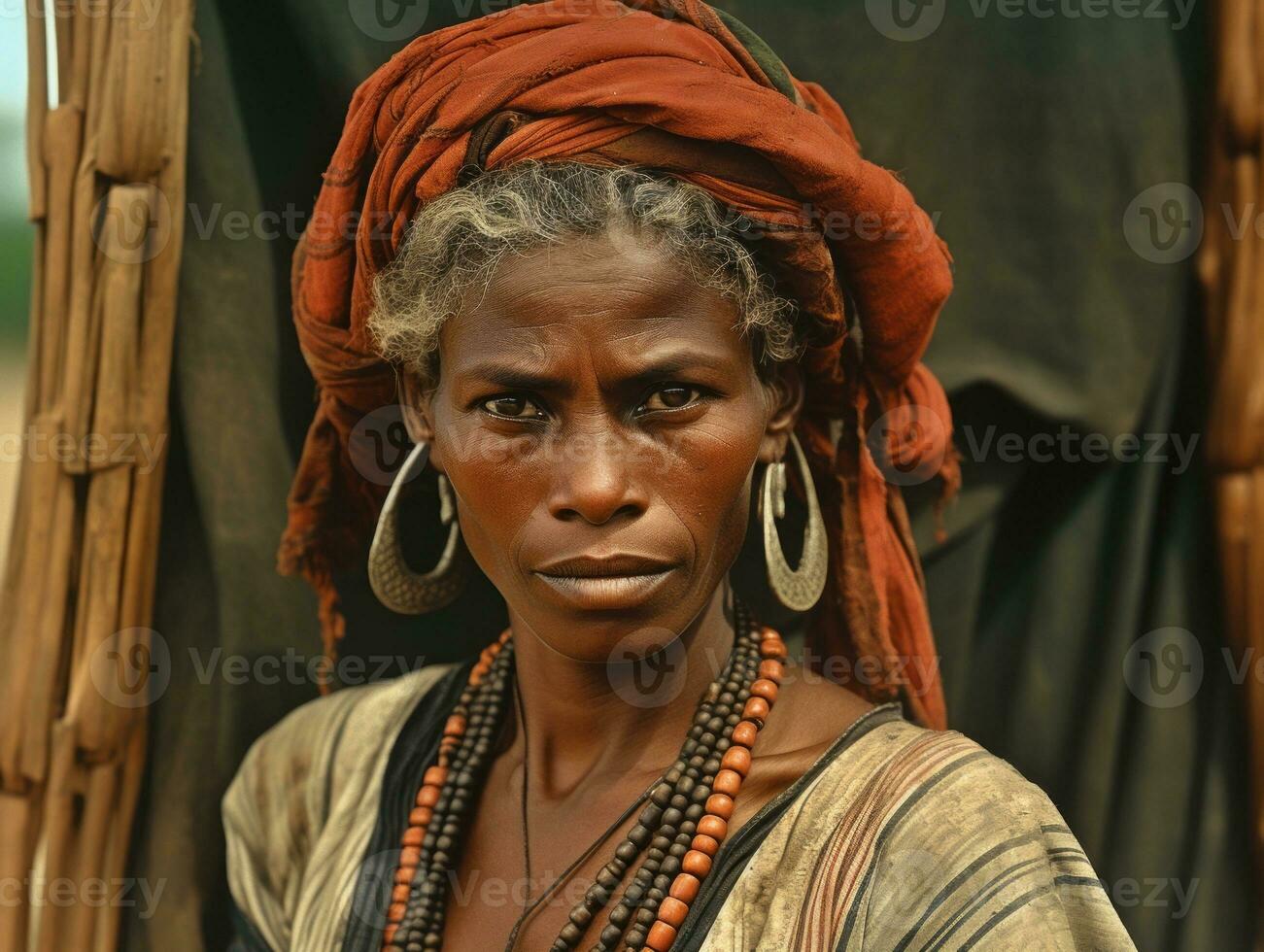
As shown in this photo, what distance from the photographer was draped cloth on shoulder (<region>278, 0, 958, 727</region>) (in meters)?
1.34

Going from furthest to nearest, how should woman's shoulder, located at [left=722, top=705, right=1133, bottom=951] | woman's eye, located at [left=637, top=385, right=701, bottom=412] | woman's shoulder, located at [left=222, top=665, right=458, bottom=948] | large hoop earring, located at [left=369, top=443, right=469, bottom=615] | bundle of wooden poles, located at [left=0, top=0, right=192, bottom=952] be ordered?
bundle of wooden poles, located at [left=0, top=0, right=192, bottom=952] → woman's shoulder, located at [left=222, top=665, right=458, bottom=948] → large hoop earring, located at [left=369, top=443, right=469, bottom=615] → woman's eye, located at [left=637, top=385, right=701, bottom=412] → woman's shoulder, located at [left=722, top=705, right=1133, bottom=951]

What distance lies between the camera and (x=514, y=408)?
4.52ft

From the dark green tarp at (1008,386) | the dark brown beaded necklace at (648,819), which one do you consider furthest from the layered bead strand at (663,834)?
the dark green tarp at (1008,386)

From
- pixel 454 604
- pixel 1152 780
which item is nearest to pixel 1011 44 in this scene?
pixel 1152 780

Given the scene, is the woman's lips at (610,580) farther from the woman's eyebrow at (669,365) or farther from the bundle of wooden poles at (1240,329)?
the bundle of wooden poles at (1240,329)

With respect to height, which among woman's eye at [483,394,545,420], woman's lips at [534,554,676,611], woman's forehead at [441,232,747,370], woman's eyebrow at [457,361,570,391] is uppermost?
woman's forehead at [441,232,747,370]

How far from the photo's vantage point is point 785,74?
1.46m

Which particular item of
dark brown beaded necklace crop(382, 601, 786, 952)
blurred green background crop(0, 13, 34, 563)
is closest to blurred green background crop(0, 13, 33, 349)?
blurred green background crop(0, 13, 34, 563)

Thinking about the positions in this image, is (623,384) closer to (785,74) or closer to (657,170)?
(657,170)

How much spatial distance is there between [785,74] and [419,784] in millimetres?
972

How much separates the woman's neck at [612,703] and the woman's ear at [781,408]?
0.18 m

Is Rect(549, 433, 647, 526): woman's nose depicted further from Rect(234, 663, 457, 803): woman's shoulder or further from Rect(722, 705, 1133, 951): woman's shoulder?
Rect(234, 663, 457, 803): woman's shoulder

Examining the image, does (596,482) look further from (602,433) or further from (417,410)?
(417,410)

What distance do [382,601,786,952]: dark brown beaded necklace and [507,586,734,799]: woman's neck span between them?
3cm
